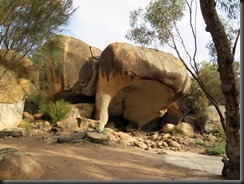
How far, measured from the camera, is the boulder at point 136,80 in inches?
567

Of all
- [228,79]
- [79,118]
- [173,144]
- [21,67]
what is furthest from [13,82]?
[173,144]

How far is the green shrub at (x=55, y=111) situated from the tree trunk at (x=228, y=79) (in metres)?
8.26

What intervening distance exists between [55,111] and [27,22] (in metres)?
5.63

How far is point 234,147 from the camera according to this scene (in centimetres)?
607

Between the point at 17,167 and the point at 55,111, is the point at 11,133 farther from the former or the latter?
the point at 17,167

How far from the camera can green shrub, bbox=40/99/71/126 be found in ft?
42.4

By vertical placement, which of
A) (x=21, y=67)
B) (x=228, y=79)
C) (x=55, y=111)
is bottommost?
(x=55, y=111)

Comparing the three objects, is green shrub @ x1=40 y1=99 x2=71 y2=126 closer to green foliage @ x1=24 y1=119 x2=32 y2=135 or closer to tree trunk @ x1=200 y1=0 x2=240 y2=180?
green foliage @ x1=24 y1=119 x2=32 y2=135

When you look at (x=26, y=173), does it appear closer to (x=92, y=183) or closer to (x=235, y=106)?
(x=92, y=183)

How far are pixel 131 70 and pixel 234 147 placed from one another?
8781mm

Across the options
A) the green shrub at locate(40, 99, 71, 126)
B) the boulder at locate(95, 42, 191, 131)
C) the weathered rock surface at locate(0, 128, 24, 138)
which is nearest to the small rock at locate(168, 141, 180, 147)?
the boulder at locate(95, 42, 191, 131)

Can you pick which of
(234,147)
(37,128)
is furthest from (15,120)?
(234,147)

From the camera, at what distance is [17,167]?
5438mm

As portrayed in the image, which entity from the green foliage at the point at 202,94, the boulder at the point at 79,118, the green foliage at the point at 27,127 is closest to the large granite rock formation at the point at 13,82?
the green foliage at the point at 27,127
